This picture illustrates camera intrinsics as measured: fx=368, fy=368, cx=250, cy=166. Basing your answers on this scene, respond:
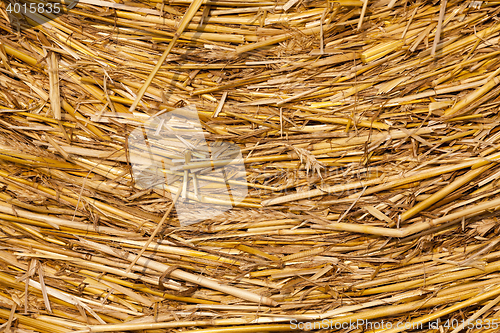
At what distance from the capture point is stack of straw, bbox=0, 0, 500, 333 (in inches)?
42.1

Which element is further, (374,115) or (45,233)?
(45,233)

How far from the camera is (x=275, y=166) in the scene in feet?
3.66

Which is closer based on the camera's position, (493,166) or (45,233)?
(493,166)

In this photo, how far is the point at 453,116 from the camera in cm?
106

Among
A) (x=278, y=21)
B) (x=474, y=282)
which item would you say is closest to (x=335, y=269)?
(x=474, y=282)

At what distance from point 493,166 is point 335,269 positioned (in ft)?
1.81

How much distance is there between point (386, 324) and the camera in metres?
1.10

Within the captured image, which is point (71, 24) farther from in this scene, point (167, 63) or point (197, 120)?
point (197, 120)

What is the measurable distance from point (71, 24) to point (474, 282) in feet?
4.82

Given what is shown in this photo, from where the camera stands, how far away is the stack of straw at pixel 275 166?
42.1 inches

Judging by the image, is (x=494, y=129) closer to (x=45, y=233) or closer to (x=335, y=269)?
(x=335, y=269)

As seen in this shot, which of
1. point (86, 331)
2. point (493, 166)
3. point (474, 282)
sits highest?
point (493, 166)

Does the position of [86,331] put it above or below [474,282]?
below

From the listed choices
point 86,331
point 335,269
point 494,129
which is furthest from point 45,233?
point 494,129
